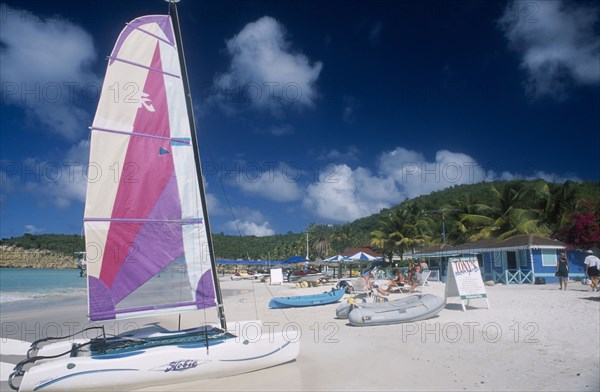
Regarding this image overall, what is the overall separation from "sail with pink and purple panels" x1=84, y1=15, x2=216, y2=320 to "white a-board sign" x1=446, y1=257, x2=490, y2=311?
7933mm

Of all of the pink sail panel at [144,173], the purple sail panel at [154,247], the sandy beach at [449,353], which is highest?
the pink sail panel at [144,173]

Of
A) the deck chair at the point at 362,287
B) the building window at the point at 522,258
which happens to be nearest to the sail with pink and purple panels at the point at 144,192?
the deck chair at the point at 362,287

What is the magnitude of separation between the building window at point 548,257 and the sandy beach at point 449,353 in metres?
9.94

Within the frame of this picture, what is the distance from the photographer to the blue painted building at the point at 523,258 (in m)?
21.8

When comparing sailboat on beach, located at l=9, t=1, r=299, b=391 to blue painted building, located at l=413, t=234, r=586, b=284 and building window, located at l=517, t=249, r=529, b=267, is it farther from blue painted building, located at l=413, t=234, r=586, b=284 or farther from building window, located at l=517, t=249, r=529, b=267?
building window, located at l=517, t=249, r=529, b=267

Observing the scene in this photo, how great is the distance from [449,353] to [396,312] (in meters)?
2.91

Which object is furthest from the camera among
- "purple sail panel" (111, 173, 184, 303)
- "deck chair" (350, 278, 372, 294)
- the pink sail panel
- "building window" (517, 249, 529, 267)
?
"building window" (517, 249, 529, 267)


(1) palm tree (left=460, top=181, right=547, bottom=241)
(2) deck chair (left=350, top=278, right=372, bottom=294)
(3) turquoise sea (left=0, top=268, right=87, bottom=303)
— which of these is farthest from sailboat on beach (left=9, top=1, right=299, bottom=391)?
(3) turquoise sea (left=0, top=268, right=87, bottom=303)

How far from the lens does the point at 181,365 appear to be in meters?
6.37

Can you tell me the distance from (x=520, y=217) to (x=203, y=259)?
28779 millimetres

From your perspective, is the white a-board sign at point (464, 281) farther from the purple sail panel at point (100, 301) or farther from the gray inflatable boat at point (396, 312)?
the purple sail panel at point (100, 301)

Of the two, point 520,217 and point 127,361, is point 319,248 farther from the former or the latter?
point 127,361

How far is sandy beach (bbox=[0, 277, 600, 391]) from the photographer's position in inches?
246

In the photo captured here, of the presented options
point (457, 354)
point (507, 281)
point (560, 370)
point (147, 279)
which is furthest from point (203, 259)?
point (507, 281)
